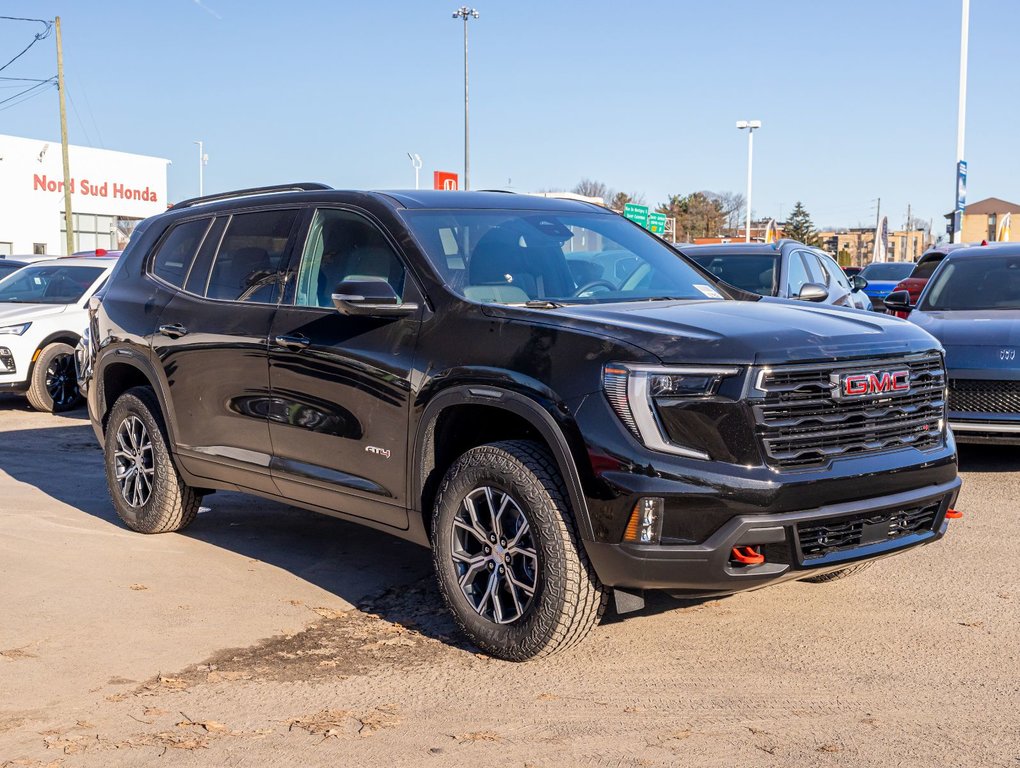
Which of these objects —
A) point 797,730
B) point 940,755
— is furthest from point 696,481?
point 940,755

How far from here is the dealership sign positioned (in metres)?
47.3

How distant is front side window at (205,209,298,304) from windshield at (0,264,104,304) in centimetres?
792

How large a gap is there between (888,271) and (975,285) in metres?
23.5

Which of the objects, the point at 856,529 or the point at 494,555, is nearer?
the point at 856,529

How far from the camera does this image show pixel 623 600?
174 inches

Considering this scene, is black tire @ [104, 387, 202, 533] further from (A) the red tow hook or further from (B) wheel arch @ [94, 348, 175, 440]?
(A) the red tow hook

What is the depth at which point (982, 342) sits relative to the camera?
8.48 m

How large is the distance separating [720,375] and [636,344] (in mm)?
326

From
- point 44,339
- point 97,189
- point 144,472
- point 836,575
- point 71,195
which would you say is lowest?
point 836,575

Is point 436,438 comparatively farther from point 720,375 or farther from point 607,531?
point 720,375

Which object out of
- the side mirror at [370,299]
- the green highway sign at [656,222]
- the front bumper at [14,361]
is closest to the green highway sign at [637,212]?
the green highway sign at [656,222]

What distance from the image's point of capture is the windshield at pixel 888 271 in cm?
3206

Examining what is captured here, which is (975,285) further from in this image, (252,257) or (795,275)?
(252,257)

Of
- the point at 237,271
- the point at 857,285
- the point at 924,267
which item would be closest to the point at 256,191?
the point at 237,271
